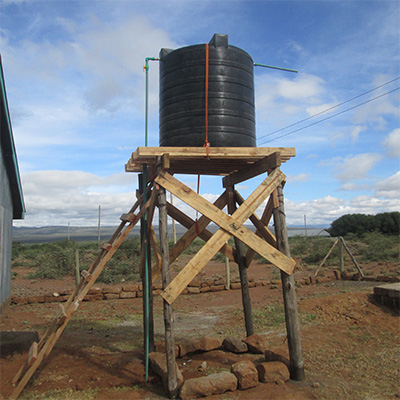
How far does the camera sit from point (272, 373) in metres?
4.85

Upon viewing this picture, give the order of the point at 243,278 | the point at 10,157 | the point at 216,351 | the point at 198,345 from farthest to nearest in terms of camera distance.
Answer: the point at 10,157 → the point at 243,278 → the point at 216,351 → the point at 198,345

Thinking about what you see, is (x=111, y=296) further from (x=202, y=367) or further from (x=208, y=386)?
(x=208, y=386)

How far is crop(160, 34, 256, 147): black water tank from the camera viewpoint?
514cm

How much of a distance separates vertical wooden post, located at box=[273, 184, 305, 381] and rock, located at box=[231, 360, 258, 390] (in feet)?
2.07

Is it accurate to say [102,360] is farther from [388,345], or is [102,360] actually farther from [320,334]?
[388,345]

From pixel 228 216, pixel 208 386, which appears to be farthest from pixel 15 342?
pixel 228 216

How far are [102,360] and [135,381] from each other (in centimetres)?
108

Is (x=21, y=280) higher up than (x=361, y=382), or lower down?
higher up

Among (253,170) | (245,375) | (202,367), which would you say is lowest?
(202,367)

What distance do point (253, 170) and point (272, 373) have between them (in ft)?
9.73

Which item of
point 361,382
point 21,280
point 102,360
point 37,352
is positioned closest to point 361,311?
point 361,382

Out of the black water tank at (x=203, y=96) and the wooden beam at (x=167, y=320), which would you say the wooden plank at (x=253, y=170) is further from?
the wooden beam at (x=167, y=320)

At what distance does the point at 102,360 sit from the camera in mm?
5930

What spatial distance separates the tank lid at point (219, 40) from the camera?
5.16m
